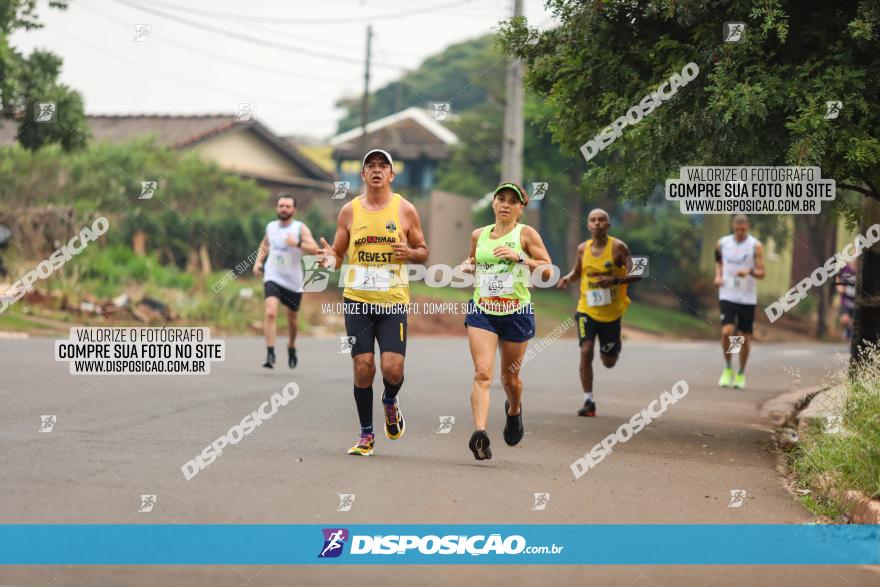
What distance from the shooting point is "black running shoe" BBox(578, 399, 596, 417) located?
1263cm

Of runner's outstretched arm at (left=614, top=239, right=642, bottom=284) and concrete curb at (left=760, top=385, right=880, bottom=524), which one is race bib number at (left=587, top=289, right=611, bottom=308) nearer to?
runner's outstretched arm at (left=614, top=239, right=642, bottom=284)

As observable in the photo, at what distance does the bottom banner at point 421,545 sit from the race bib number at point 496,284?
2588 millimetres

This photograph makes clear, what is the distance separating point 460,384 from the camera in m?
15.6

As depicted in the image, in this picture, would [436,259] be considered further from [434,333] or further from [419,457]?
[419,457]

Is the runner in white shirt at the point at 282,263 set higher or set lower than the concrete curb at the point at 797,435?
higher

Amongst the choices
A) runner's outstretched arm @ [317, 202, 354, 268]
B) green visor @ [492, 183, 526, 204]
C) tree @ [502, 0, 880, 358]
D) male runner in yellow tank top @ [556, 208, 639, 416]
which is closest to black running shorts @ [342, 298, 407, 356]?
runner's outstretched arm @ [317, 202, 354, 268]

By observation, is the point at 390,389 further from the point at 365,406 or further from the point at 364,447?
the point at 364,447

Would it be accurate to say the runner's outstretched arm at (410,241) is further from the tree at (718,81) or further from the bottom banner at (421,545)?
the bottom banner at (421,545)

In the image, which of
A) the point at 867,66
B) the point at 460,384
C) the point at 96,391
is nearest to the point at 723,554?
the point at 867,66

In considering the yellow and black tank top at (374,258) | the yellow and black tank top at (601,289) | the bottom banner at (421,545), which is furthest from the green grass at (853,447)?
the yellow and black tank top at (374,258)

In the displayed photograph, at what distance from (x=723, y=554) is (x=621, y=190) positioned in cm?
522

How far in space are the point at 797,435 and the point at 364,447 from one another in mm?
4304

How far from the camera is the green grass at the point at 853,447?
7945 millimetres

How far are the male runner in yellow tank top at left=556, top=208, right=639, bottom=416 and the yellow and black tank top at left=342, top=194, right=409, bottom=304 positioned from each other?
371cm
